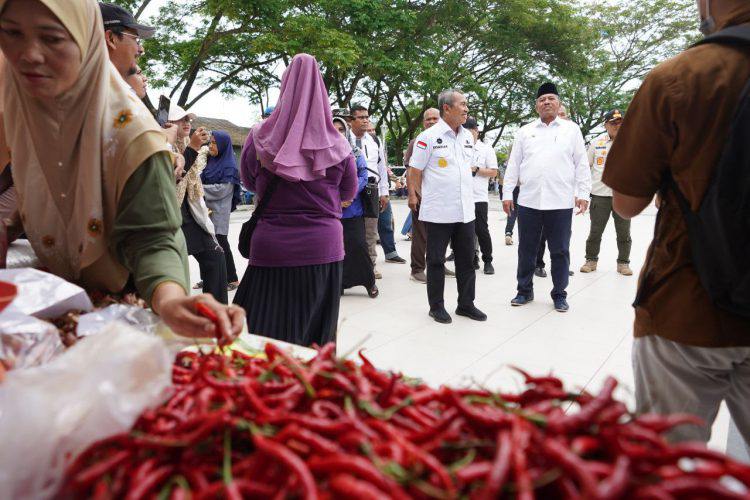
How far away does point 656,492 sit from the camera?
0.75 meters

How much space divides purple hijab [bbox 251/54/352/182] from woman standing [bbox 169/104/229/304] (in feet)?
4.29

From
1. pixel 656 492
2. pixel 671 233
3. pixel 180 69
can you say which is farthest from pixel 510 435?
pixel 180 69

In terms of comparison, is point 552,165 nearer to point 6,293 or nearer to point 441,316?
point 441,316

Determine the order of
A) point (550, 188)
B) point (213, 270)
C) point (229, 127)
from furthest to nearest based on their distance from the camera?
point (229, 127)
point (550, 188)
point (213, 270)

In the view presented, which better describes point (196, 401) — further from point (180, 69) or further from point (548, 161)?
point (180, 69)

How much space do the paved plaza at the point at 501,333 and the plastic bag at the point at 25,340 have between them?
1483mm

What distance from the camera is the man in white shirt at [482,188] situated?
6.70m

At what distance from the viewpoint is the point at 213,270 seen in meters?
4.39

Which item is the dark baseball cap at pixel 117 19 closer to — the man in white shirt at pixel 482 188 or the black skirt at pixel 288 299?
the black skirt at pixel 288 299

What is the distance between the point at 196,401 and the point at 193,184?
3.38 m

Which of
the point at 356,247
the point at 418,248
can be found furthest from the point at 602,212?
the point at 356,247

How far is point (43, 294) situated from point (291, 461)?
3.20ft

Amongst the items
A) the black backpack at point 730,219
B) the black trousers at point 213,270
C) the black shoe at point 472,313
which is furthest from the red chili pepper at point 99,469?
the black shoe at point 472,313

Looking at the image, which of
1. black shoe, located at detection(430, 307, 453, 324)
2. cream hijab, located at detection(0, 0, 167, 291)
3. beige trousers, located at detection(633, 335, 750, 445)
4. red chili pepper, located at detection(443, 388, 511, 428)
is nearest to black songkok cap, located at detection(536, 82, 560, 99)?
black shoe, located at detection(430, 307, 453, 324)
